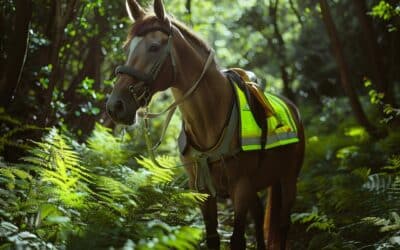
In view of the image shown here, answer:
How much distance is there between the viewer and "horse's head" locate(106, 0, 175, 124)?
3658 millimetres

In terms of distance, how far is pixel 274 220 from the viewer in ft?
18.4

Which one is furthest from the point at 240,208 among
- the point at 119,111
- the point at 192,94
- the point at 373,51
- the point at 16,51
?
the point at 373,51

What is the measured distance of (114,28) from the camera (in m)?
6.55

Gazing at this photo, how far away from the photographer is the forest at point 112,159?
300 centimetres

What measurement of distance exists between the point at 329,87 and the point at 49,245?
655 inches

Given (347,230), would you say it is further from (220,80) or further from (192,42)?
(192,42)

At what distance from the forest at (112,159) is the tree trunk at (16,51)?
0.04 ft

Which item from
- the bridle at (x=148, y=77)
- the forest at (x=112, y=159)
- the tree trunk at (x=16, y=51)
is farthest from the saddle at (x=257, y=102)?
the tree trunk at (x=16, y=51)

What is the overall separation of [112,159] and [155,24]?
1979 mm

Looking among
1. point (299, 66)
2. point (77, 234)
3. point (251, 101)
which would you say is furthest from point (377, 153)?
point (299, 66)

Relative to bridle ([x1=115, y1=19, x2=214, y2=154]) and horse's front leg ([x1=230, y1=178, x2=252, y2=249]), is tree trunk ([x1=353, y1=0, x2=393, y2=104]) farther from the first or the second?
bridle ([x1=115, y1=19, x2=214, y2=154])

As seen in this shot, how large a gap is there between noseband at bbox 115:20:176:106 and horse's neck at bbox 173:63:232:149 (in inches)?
12.5

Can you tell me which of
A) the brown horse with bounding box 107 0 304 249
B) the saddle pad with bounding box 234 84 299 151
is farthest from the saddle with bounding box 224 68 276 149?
the brown horse with bounding box 107 0 304 249

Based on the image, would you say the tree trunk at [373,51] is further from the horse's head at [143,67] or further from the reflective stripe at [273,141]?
the horse's head at [143,67]
